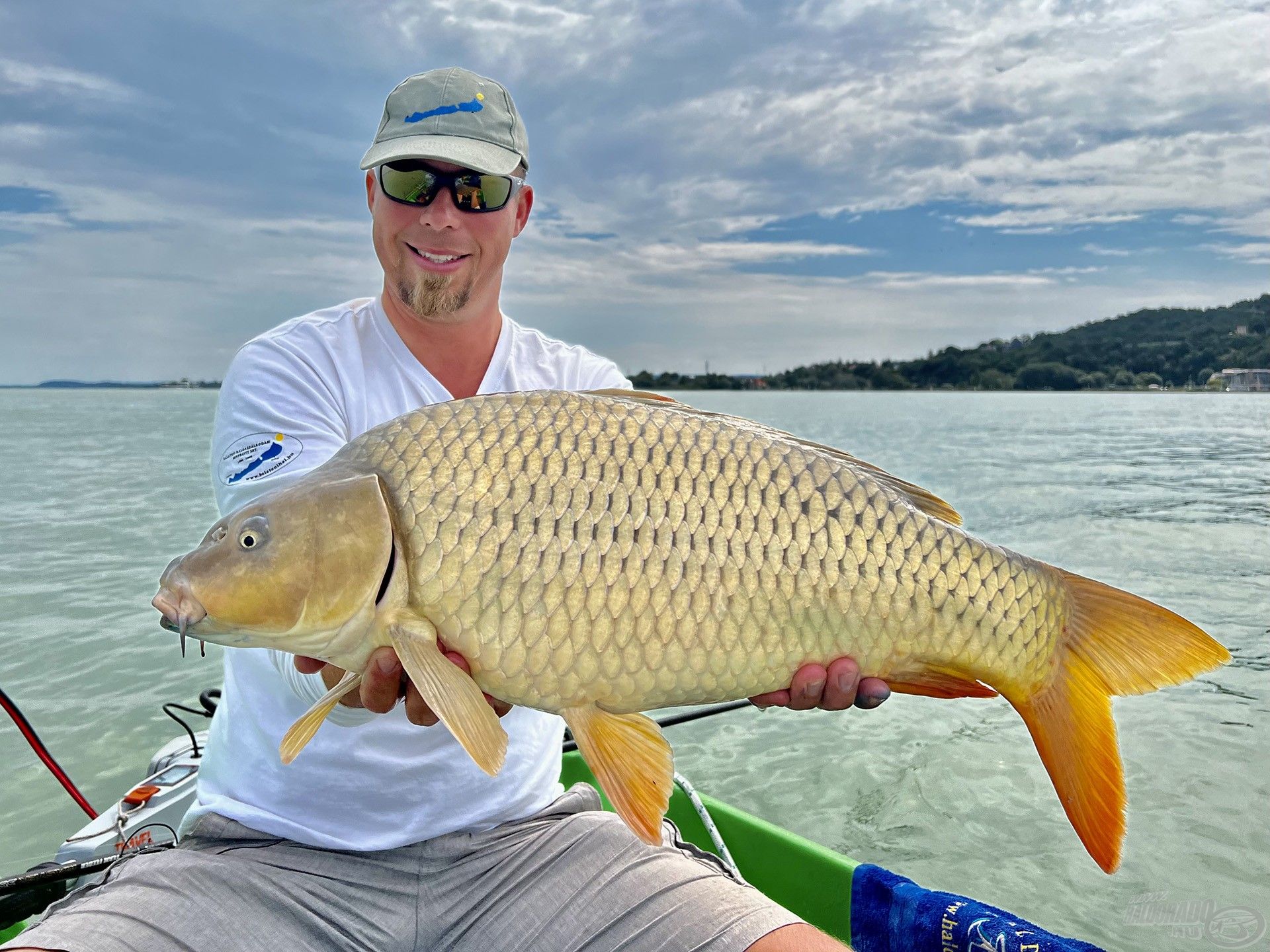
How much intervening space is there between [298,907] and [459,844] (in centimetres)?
29

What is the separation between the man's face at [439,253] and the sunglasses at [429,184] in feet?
0.04

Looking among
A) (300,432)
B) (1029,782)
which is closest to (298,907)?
(300,432)

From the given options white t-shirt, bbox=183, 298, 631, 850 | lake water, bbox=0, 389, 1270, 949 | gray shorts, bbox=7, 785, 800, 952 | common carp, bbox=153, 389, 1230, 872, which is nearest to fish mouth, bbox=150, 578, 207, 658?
common carp, bbox=153, 389, 1230, 872

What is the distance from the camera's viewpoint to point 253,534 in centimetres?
135

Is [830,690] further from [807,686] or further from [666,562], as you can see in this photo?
[666,562]

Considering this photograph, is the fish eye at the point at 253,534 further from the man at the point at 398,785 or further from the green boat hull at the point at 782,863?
the green boat hull at the point at 782,863

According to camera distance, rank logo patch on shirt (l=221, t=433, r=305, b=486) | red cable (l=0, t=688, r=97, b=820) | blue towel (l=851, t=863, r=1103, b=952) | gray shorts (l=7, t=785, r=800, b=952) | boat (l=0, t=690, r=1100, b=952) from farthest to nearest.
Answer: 1. red cable (l=0, t=688, r=97, b=820)
2. boat (l=0, t=690, r=1100, b=952)
3. blue towel (l=851, t=863, r=1103, b=952)
4. logo patch on shirt (l=221, t=433, r=305, b=486)
5. gray shorts (l=7, t=785, r=800, b=952)

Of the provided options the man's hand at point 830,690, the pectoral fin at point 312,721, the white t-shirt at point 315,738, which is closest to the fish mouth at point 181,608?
the pectoral fin at point 312,721

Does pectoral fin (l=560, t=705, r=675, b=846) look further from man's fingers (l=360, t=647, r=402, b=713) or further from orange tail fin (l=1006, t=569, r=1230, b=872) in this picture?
orange tail fin (l=1006, t=569, r=1230, b=872)

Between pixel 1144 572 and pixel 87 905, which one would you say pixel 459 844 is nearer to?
pixel 87 905

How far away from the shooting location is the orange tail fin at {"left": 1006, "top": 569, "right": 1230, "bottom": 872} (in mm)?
1444

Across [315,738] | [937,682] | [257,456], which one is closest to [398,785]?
[315,738]

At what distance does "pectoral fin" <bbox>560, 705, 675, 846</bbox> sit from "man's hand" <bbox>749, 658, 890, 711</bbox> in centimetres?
23

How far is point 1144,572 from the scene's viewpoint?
8.92 meters
